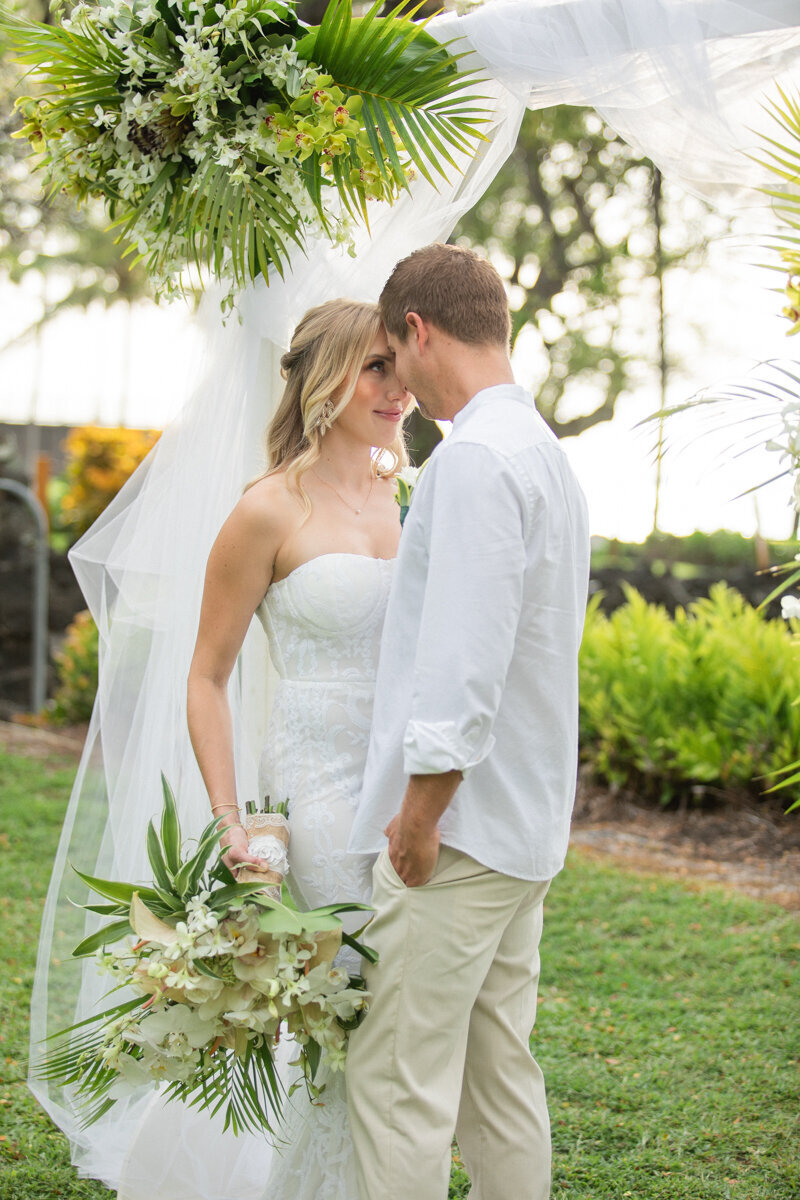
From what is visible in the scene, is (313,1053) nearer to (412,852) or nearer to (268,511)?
(412,852)

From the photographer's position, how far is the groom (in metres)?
2.03

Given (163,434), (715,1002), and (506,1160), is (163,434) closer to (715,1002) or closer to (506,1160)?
(506,1160)

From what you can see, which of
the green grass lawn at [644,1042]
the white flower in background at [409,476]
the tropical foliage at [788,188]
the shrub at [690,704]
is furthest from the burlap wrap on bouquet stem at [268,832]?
the shrub at [690,704]

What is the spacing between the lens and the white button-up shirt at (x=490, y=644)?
6.61ft

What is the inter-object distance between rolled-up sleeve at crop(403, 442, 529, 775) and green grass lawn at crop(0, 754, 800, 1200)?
109cm

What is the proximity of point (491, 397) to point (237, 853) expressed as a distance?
116 centimetres

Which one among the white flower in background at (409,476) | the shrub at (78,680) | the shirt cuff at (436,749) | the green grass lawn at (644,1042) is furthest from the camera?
the shrub at (78,680)

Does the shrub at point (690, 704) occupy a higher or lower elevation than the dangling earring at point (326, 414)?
lower

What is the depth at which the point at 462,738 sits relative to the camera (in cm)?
200

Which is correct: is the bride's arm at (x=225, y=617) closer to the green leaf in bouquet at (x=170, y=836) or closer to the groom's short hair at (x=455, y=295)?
the green leaf in bouquet at (x=170, y=836)

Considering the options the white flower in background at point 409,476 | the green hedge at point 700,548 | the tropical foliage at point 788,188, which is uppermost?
the green hedge at point 700,548

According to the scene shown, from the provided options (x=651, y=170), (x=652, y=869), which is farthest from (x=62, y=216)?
(x=652, y=869)

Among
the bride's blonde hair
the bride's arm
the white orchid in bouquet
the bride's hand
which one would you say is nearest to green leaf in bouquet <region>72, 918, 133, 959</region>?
the bride's hand

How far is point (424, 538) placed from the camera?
2.18 metres
